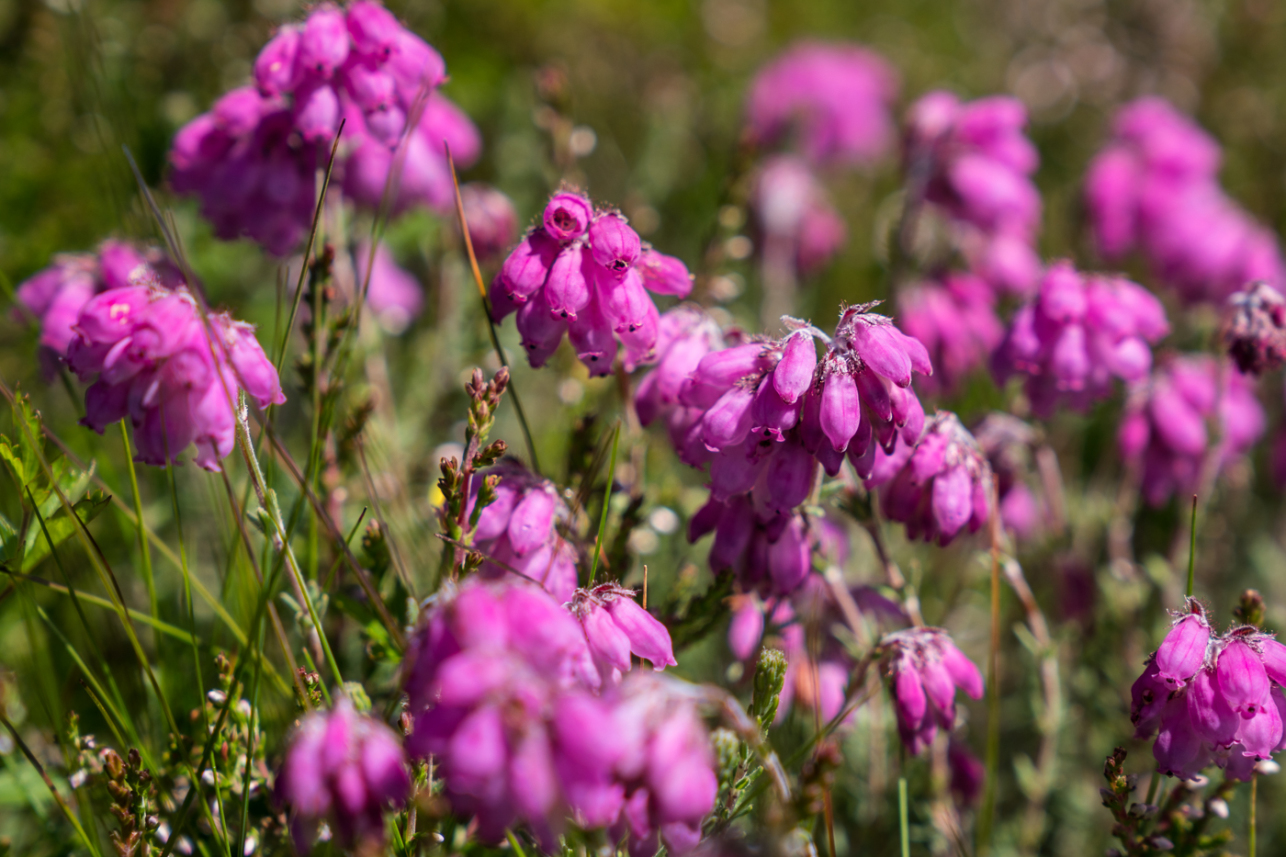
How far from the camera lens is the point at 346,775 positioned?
1425 mm

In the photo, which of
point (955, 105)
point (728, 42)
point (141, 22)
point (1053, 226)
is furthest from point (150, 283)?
point (728, 42)

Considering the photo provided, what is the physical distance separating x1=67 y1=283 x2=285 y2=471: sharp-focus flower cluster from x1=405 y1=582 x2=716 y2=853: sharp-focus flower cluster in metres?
0.67

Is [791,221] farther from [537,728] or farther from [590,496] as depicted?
[537,728]

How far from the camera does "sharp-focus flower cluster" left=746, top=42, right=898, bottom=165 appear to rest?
20.2ft

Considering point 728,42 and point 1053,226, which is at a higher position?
point 728,42

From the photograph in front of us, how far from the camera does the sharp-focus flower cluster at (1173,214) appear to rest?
178 inches

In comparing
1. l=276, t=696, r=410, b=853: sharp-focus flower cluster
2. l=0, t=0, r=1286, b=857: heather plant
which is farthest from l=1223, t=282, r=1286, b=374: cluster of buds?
l=276, t=696, r=410, b=853: sharp-focus flower cluster

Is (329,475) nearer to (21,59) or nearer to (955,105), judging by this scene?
(955,105)

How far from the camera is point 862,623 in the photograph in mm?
2832

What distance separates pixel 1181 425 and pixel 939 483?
1562 millimetres

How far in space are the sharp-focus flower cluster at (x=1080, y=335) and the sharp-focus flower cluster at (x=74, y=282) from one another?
258cm

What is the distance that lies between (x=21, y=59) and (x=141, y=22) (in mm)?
959

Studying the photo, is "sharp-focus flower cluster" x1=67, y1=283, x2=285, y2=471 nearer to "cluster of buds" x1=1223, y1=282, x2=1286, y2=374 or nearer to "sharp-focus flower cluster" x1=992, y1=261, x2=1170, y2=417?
"sharp-focus flower cluster" x1=992, y1=261, x2=1170, y2=417

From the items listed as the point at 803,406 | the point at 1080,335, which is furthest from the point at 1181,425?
the point at 803,406
